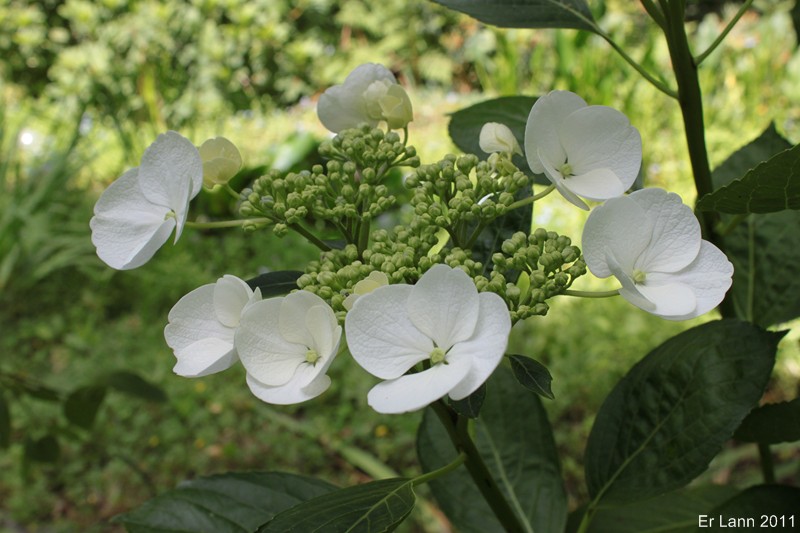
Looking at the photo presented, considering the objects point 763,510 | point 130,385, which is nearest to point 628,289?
point 763,510

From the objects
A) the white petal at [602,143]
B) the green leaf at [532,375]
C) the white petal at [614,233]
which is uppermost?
the white petal at [602,143]

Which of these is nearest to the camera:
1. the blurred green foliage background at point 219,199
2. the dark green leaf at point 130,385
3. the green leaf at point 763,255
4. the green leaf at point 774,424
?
the green leaf at point 774,424

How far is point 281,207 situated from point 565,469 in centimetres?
157

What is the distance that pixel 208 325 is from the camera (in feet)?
1.82

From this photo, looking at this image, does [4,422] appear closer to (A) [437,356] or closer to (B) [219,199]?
(A) [437,356]

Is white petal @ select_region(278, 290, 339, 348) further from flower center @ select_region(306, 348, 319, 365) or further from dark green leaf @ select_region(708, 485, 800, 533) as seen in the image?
dark green leaf @ select_region(708, 485, 800, 533)

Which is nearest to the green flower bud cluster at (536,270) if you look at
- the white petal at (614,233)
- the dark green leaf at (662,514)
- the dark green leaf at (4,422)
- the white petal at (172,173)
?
the white petal at (614,233)

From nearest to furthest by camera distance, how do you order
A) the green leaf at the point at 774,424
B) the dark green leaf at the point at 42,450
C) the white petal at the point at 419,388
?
1. the white petal at the point at 419,388
2. the green leaf at the point at 774,424
3. the dark green leaf at the point at 42,450

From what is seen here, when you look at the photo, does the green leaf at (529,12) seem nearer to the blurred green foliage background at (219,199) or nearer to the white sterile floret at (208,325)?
the white sterile floret at (208,325)

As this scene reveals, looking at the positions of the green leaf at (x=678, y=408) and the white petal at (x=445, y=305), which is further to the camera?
the green leaf at (x=678, y=408)

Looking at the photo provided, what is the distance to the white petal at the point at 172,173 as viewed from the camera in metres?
0.56

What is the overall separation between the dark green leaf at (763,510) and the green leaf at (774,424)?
6cm

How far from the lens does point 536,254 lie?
20.8 inches

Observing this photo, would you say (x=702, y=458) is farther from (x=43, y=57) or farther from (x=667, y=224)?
(x=43, y=57)
